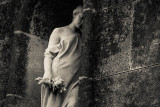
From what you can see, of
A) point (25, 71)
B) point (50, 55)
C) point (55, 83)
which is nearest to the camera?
point (55, 83)

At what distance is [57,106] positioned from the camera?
29.6ft

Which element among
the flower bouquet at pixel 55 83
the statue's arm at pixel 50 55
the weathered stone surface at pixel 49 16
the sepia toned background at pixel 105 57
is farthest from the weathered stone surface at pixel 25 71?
the flower bouquet at pixel 55 83

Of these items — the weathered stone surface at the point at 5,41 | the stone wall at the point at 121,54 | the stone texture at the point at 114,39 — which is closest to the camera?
the stone wall at the point at 121,54

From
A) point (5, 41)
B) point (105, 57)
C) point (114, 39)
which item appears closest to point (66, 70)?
point (105, 57)

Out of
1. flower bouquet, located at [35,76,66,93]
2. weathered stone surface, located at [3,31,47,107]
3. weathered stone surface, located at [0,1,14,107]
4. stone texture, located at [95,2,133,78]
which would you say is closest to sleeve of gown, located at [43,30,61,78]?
flower bouquet, located at [35,76,66,93]

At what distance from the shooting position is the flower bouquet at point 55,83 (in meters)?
8.81

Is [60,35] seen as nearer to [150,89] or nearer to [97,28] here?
[97,28]

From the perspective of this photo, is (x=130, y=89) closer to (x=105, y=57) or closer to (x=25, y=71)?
(x=105, y=57)

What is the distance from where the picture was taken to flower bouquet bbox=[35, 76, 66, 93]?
881 cm

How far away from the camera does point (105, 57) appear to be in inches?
334

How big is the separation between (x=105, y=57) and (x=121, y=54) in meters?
0.34

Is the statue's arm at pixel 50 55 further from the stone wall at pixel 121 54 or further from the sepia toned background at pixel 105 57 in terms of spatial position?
the stone wall at pixel 121 54

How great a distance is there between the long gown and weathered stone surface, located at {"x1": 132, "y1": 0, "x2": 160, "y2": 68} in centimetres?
153

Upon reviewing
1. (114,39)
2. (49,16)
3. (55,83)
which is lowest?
(55,83)
